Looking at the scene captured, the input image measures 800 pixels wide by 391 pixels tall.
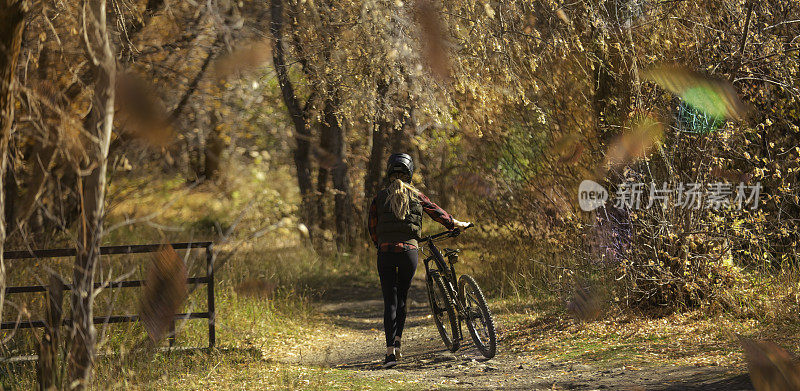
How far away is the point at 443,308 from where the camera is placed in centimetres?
830

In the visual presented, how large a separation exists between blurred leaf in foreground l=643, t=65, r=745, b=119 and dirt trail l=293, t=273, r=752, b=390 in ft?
9.83

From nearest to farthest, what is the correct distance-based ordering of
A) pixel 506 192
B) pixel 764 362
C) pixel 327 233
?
pixel 764 362, pixel 506 192, pixel 327 233

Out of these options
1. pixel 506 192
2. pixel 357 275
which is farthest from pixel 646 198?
pixel 357 275

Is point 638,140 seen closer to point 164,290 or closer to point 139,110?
point 164,290

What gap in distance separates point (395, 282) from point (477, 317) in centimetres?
84

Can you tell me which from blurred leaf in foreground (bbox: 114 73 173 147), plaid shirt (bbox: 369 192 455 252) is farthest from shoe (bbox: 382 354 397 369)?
blurred leaf in foreground (bbox: 114 73 173 147)

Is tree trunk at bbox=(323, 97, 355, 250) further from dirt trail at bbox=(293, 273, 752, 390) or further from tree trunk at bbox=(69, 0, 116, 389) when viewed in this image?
tree trunk at bbox=(69, 0, 116, 389)

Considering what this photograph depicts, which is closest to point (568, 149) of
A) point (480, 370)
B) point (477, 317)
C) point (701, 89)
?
point (701, 89)

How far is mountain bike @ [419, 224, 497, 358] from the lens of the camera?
25.5 ft

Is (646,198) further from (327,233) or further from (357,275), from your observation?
(327,233)

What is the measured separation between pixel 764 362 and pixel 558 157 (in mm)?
5174

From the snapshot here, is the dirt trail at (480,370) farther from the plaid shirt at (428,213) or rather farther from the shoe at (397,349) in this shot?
the plaid shirt at (428,213)

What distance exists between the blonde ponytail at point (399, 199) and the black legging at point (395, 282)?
380mm

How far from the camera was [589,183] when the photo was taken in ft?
34.6
